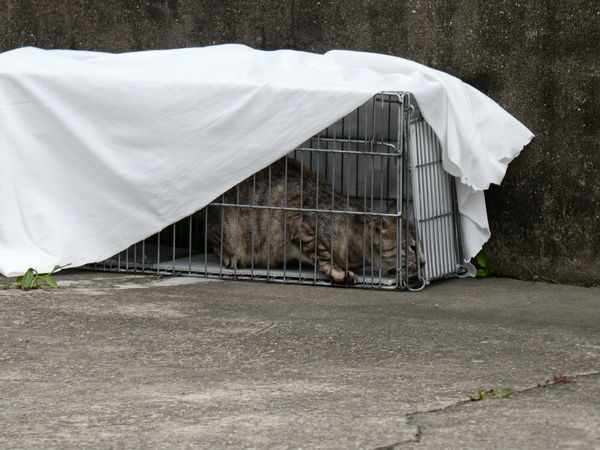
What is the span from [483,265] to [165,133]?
1759 mm

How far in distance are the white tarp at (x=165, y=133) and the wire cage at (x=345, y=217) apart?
0.48 ft

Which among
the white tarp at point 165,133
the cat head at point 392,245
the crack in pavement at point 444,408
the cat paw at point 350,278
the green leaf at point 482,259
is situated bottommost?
the crack in pavement at point 444,408

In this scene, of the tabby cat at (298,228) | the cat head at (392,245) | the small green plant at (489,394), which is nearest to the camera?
the small green plant at (489,394)

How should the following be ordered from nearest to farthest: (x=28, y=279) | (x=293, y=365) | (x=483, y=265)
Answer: (x=293, y=365)
(x=28, y=279)
(x=483, y=265)

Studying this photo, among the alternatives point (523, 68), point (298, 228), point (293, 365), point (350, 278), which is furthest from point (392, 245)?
point (293, 365)

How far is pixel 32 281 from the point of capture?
5.09 metres

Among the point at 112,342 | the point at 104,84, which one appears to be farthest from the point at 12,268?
the point at 112,342

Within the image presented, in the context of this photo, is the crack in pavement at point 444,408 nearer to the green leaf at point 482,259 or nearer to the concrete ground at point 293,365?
the concrete ground at point 293,365

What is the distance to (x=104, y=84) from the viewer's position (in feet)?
17.2

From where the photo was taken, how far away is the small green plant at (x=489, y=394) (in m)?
3.38

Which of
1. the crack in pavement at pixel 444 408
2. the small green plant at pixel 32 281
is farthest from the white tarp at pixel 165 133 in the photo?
the crack in pavement at pixel 444 408

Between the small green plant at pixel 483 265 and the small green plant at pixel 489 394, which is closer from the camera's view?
the small green plant at pixel 489 394

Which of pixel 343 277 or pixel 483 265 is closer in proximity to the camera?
pixel 343 277

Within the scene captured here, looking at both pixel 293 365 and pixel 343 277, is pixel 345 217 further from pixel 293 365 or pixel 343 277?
pixel 293 365
